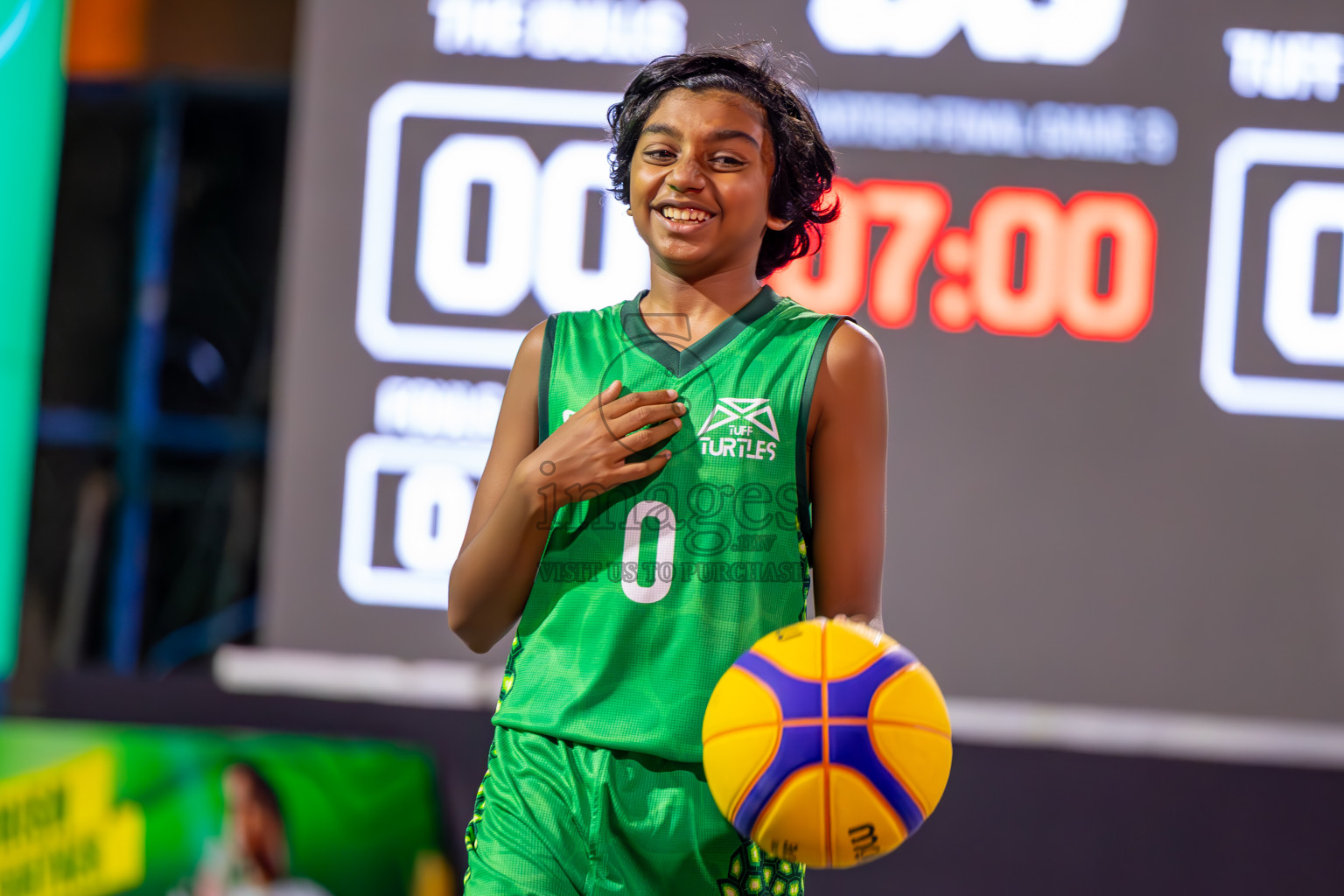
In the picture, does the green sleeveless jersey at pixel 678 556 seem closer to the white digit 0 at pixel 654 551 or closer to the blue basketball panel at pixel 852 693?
the white digit 0 at pixel 654 551

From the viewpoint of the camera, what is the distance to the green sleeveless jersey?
142 cm

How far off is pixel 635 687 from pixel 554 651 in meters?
0.10

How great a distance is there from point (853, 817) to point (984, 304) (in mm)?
2543

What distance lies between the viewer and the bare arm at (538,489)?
143cm

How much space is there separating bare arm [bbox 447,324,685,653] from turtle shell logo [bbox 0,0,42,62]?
11.4 feet

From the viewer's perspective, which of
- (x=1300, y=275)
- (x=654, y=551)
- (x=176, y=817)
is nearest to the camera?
(x=654, y=551)

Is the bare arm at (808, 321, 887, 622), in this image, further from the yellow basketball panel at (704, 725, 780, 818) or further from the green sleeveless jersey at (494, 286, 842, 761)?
the yellow basketball panel at (704, 725, 780, 818)

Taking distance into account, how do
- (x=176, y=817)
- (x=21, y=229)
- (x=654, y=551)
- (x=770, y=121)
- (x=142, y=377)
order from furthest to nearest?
1. (x=142, y=377)
2. (x=21, y=229)
3. (x=176, y=817)
4. (x=770, y=121)
5. (x=654, y=551)

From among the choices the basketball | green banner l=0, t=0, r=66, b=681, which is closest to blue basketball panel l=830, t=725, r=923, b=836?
the basketball

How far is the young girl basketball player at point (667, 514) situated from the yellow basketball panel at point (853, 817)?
0.44 ft

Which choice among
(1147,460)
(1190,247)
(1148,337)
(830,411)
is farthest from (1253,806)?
(830,411)

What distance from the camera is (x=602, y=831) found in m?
1.38

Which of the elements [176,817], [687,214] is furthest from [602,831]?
[176,817]

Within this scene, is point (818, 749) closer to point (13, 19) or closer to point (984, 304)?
point (984, 304)
